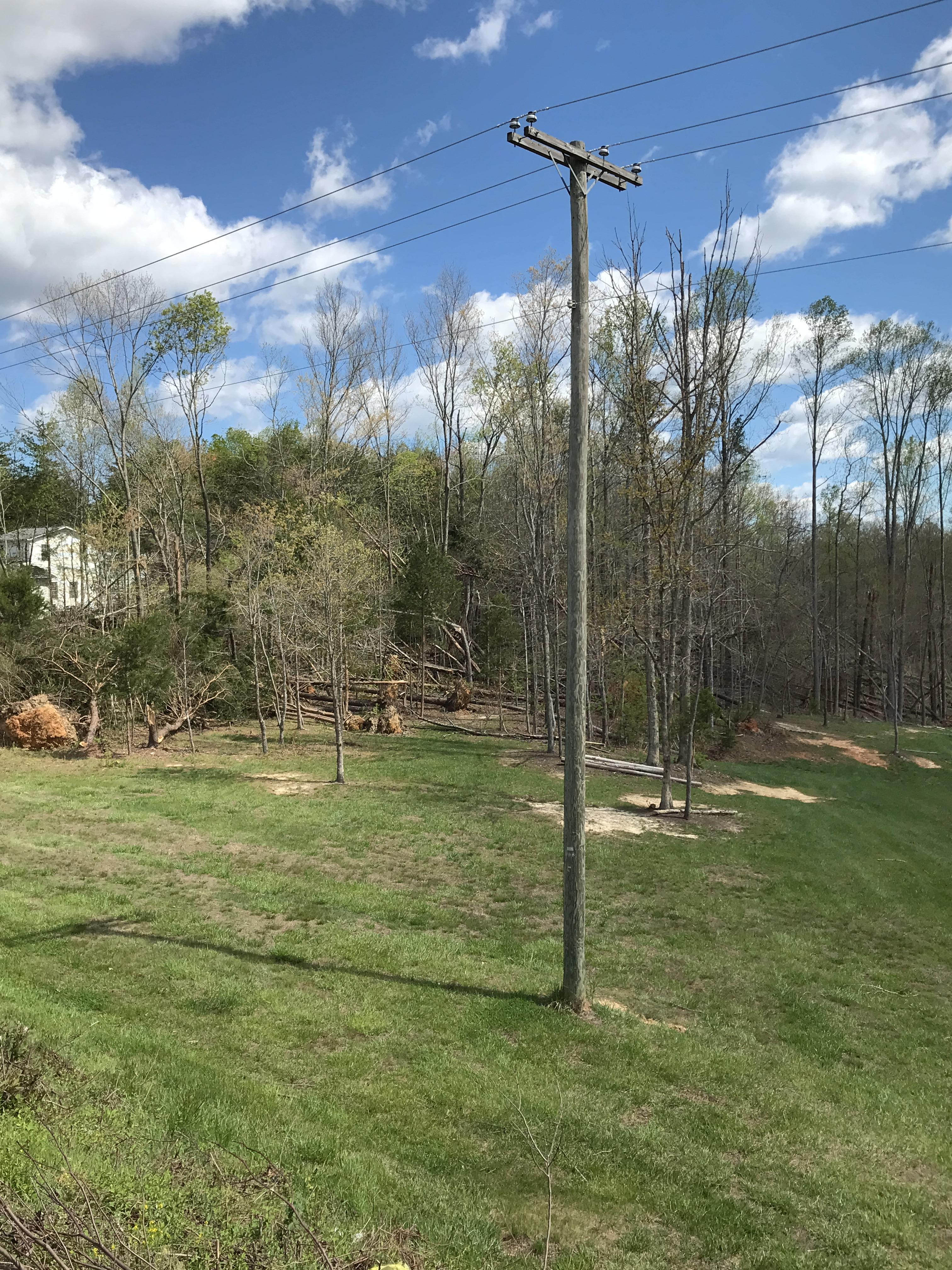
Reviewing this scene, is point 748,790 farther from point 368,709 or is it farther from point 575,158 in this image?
point 575,158

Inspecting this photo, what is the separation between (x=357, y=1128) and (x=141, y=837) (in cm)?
828

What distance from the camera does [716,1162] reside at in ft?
15.6

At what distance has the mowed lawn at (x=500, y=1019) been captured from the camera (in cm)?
422

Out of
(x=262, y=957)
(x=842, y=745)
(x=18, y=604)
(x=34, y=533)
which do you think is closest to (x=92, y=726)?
(x=18, y=604)

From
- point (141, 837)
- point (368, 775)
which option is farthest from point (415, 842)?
point (368, 775)

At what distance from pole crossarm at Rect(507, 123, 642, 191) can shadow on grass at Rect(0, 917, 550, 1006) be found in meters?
7.58

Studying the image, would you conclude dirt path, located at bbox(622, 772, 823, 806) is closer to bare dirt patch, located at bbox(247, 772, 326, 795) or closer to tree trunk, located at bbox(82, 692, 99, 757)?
bare dirt patch, located at bbox(247, 772, 326, 795)

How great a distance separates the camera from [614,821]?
14555 mm

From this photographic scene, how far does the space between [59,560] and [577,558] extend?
43.6 metres

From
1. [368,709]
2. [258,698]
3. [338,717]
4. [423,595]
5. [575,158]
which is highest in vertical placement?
[575,158]

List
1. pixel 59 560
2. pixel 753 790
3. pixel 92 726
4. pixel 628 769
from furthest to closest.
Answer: pixel 59 560 → pixel 628 769 → pixel 753 790 → pixel 92 726

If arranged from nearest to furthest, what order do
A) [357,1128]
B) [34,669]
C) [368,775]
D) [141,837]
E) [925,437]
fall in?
[357,1128]
[141,837]
[368,775]
[34,669]
[925,437]

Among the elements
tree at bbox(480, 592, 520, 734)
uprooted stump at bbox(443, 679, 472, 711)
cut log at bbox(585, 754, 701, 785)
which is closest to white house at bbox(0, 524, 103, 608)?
uprooted stump at bbox(443, 679, 472, 711)

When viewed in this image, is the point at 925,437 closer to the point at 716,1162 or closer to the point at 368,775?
the point at 368,775
